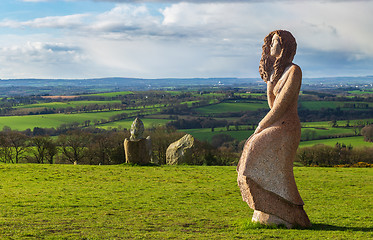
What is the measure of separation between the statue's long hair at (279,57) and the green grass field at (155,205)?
520cm

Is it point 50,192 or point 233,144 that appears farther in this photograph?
point 233,144

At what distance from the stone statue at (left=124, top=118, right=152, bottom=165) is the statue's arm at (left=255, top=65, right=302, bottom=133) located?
779 inches

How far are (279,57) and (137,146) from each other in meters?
20.2

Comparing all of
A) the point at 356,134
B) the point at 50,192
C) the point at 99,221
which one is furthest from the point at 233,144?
the point at 99,221

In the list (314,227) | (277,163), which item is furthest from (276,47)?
(314,227)

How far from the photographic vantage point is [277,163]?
12742 millimetres

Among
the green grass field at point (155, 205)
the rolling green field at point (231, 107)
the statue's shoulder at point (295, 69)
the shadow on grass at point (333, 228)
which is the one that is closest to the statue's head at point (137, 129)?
the green grass field at point (155, 205)

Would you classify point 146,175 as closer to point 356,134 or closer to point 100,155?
point 100,155

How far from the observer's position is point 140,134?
32.1m

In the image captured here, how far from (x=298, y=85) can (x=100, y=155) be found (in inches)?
1666

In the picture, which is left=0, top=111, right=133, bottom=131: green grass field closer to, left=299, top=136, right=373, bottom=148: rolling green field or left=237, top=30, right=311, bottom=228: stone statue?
left=299, top=136, right=373, bottom=148: rolling green field

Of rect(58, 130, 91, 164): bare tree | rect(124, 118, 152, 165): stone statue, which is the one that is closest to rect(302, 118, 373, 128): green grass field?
rect(58, 130, 91, 164): bare tree

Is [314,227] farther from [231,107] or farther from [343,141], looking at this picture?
[231,107]

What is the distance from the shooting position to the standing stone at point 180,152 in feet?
130
